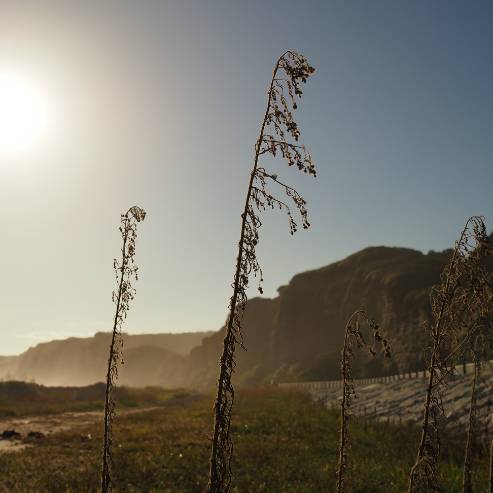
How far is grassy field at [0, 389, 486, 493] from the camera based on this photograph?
14.8 metres

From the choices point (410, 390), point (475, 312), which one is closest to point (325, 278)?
point (410, 390)

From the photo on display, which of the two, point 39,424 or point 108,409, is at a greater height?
point 108,409

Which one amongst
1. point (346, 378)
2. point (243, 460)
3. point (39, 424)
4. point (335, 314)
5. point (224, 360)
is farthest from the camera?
point (335, 314)

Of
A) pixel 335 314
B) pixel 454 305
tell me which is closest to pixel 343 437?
pixel 454 305

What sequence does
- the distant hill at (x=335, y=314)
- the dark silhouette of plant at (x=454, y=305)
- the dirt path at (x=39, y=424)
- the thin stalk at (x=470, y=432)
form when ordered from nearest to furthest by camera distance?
the dark silhouette of plant at (x=454, y=305) → the thin stalk at (x=470, y=432) → the dirt path at (x=39, y=424) → the distant hill at (x=335, y=314)

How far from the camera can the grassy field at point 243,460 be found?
14.8 m

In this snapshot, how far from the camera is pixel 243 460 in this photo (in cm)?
1781

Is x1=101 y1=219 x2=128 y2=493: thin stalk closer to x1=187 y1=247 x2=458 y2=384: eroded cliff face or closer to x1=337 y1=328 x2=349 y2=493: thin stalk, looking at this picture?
x1=337 y1=328 x2=349 y2=493: thin stalk

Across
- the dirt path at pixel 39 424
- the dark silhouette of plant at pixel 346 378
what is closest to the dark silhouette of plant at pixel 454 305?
the dark silhouette of plant at pixel 346 378

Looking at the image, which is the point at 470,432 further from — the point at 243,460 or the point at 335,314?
the point at 335,314

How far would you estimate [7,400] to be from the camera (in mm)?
51719

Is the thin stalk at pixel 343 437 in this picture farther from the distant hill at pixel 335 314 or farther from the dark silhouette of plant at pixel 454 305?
the distant hill at pixel 335 314

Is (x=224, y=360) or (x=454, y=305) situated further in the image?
(x=454, y=305)

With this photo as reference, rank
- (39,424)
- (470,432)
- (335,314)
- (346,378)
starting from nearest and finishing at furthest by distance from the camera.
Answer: (346,378)
(470,432)
(39,424)
(335,314)
